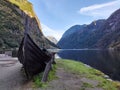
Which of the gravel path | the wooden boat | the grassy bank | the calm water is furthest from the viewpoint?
the calm water

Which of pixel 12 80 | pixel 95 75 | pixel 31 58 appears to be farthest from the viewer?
pixel 95 75

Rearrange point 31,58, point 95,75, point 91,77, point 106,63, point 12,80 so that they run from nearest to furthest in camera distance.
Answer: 1. point 12,80
2. point 31,58
3. point 91,77
4. point 95,75
5. point 106,63

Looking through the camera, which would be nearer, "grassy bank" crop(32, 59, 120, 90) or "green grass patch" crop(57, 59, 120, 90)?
"grassy bank" crop(32, 59, 120, 90)

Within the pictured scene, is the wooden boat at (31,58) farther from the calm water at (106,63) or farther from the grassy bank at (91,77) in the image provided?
the calm water at (106,63)

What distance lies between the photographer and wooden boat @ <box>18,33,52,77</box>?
18734 millimetres

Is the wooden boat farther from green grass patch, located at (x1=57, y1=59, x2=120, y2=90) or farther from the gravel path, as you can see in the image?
green grass patch, located at (x1=57, y1=59, x2=120, y2=90)

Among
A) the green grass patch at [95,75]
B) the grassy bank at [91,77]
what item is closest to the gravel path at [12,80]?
the grassy bank at [91,77]

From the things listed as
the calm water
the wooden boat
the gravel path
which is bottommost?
the calm water

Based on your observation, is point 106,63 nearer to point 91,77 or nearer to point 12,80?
point 91,77

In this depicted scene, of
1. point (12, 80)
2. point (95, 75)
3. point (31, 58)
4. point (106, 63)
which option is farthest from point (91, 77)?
point (106, 63)

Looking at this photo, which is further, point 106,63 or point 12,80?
point 106,63

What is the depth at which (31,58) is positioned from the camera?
19.4 metres

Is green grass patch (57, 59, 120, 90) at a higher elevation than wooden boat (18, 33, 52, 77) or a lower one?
lower

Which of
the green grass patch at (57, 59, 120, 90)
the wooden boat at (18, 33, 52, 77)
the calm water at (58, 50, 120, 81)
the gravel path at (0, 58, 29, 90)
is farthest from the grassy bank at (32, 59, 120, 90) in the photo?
the calm water at (58, 50, 120, 81)
